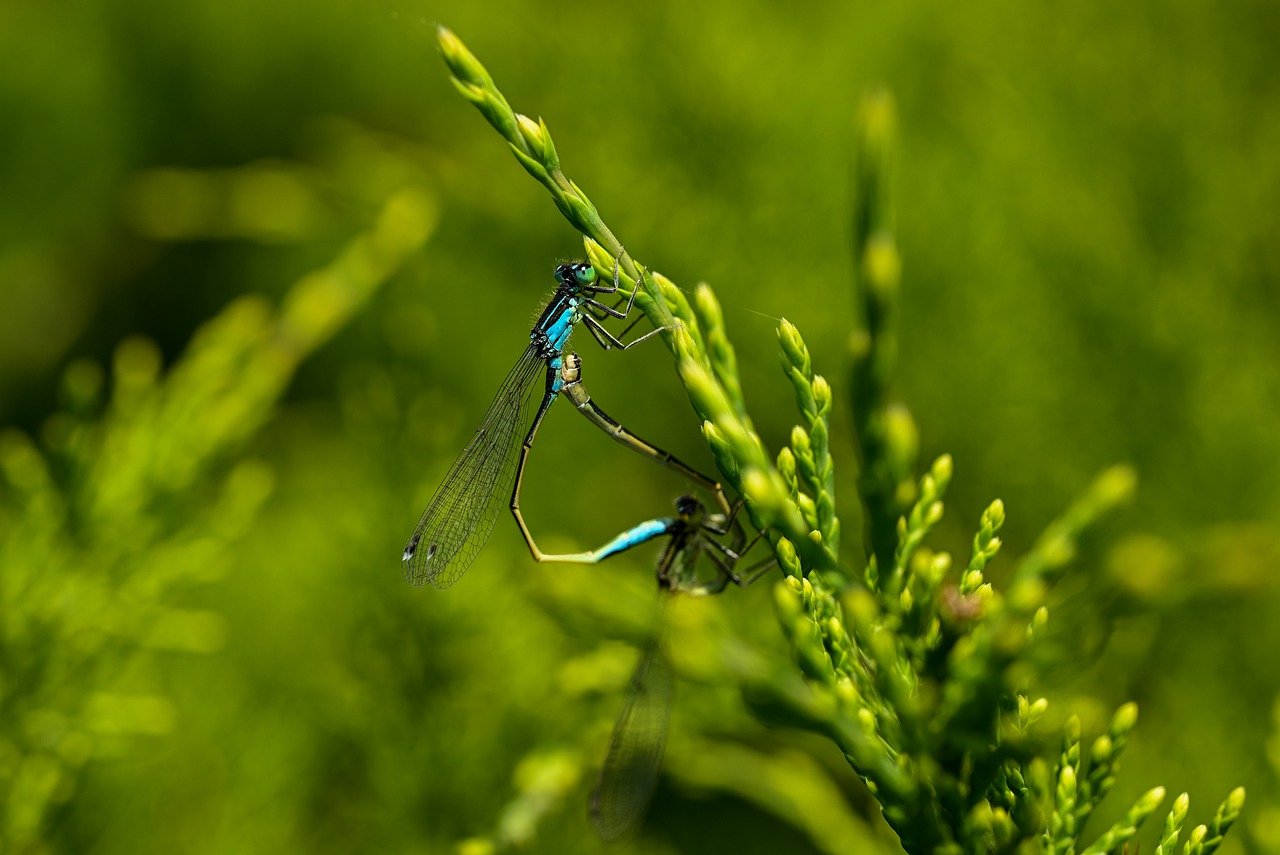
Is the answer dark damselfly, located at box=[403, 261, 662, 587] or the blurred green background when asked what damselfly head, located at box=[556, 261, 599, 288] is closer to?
dark damselfly, located at box=[403, 261, 662, 587]

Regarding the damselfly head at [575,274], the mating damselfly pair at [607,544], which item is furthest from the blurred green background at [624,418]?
the damselfly head at [575,274]

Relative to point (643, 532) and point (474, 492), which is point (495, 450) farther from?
point (643, 532)

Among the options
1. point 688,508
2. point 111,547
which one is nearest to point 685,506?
point 688,508

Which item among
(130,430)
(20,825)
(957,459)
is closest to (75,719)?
(20,825)

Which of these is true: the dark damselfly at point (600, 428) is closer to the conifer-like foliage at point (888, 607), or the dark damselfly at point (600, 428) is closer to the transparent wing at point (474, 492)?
the transparent wing at point (474, 492)

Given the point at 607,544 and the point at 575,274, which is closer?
the point at 575,274
